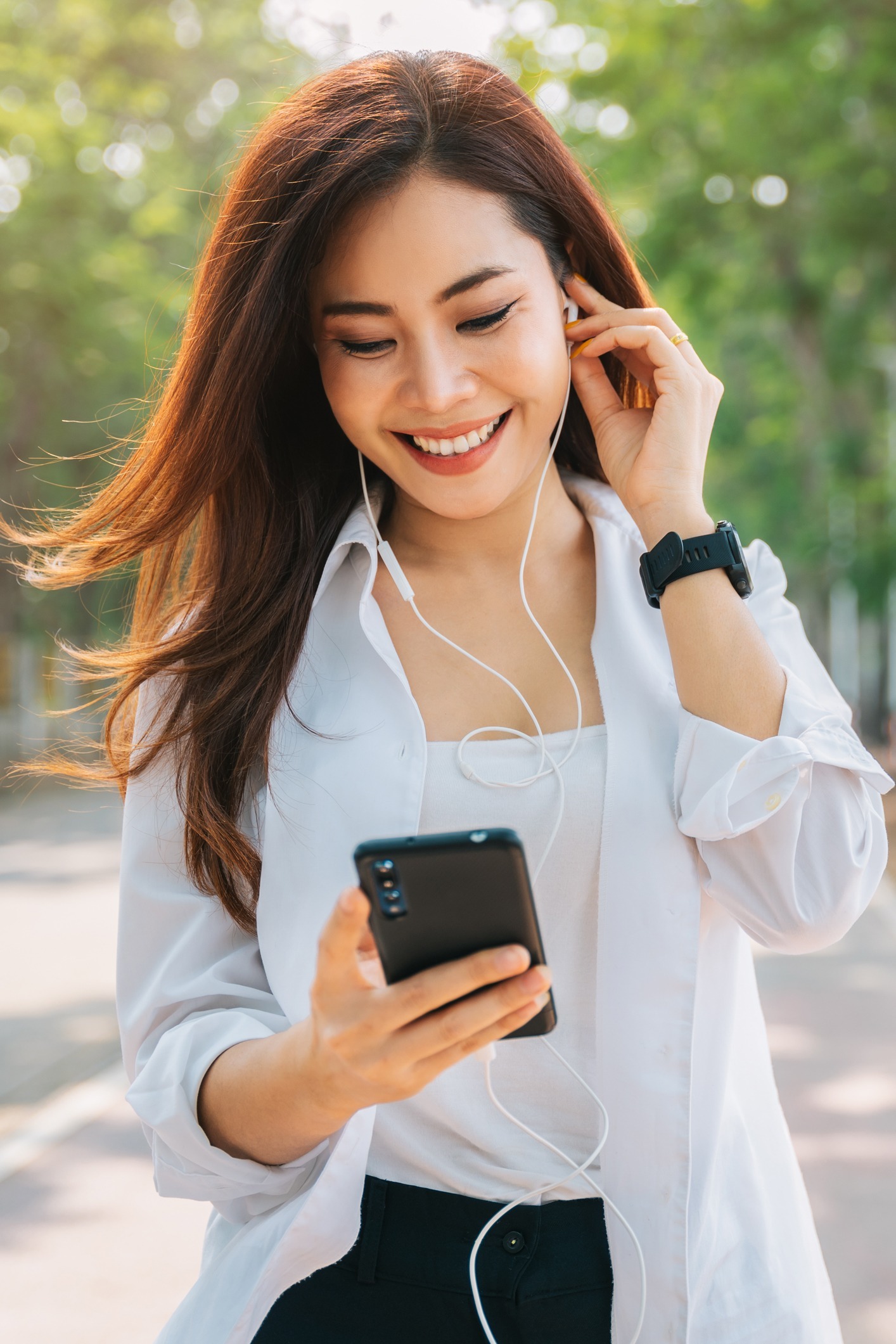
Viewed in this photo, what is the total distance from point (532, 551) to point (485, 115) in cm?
69

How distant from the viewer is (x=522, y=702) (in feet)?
6.68

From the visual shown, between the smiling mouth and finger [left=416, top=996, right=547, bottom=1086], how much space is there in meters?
0.94

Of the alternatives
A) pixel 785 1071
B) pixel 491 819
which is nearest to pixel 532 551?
pixel 491 819

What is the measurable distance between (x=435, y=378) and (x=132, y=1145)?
441cm

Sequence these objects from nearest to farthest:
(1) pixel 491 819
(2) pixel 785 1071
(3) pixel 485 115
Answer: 1. (1) pixel 491 819
2. (3) pixel 485 115
3. (2) pixel 785 1071

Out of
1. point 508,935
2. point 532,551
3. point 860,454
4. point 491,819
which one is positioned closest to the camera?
point 508,935

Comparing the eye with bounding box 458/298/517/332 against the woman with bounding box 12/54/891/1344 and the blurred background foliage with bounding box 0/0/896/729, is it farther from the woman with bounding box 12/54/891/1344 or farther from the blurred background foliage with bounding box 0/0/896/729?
the blurred background foliage with bounding box 0/0/896/729

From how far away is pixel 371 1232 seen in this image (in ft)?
6.06

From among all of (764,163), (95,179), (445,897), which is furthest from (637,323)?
(95,179)

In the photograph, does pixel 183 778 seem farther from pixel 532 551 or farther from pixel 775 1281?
pixel 775 1281

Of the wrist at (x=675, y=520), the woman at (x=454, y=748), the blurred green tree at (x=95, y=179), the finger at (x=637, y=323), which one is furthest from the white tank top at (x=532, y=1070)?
the blurred green tree at (x=95, y=179)

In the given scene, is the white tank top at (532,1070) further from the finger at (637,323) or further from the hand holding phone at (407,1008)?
the finger at (637,323)

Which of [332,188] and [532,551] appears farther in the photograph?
[532,551]

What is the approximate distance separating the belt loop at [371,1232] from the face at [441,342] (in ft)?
3.30
